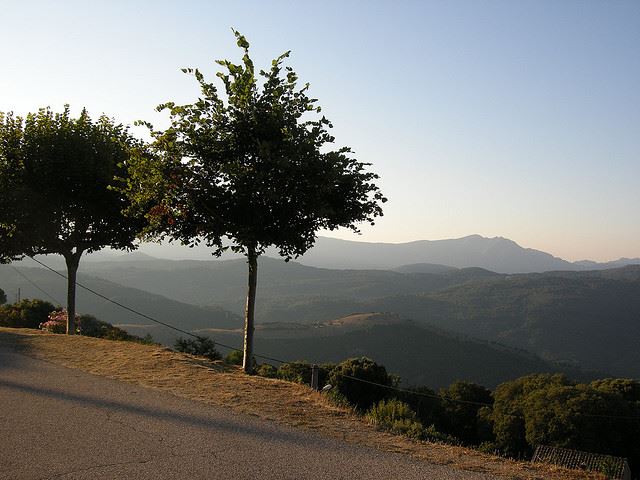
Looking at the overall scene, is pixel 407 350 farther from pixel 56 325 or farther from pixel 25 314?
pixel 56 325

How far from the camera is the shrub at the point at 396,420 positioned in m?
8.67

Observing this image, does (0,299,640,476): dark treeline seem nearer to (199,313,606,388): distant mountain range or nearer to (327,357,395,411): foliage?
(327,357,395,411): foliage

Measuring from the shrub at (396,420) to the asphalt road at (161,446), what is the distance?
1.38m

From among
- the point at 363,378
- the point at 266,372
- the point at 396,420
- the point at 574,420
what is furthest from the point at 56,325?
the point at 574,420

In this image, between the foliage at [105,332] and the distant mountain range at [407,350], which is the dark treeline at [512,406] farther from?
the distant mountain range at [407,350]

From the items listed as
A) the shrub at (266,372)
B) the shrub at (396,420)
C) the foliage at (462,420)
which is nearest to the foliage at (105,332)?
the shrub at (266,372)

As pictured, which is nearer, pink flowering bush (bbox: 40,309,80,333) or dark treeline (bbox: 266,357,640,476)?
pink flowering bush (bbox: 40,309,80,333)

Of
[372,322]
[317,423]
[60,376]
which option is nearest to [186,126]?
[60,376]

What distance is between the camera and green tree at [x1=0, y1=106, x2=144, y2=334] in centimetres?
1977

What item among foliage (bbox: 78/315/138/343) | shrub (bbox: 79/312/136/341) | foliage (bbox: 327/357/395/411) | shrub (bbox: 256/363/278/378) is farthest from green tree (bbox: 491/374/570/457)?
shrub (bbox: 79/312/136/341)

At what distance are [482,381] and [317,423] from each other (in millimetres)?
110467

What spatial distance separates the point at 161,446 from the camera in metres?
7.23

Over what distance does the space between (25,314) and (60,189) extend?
1066cm

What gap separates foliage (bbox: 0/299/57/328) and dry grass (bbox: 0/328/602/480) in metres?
8.55
